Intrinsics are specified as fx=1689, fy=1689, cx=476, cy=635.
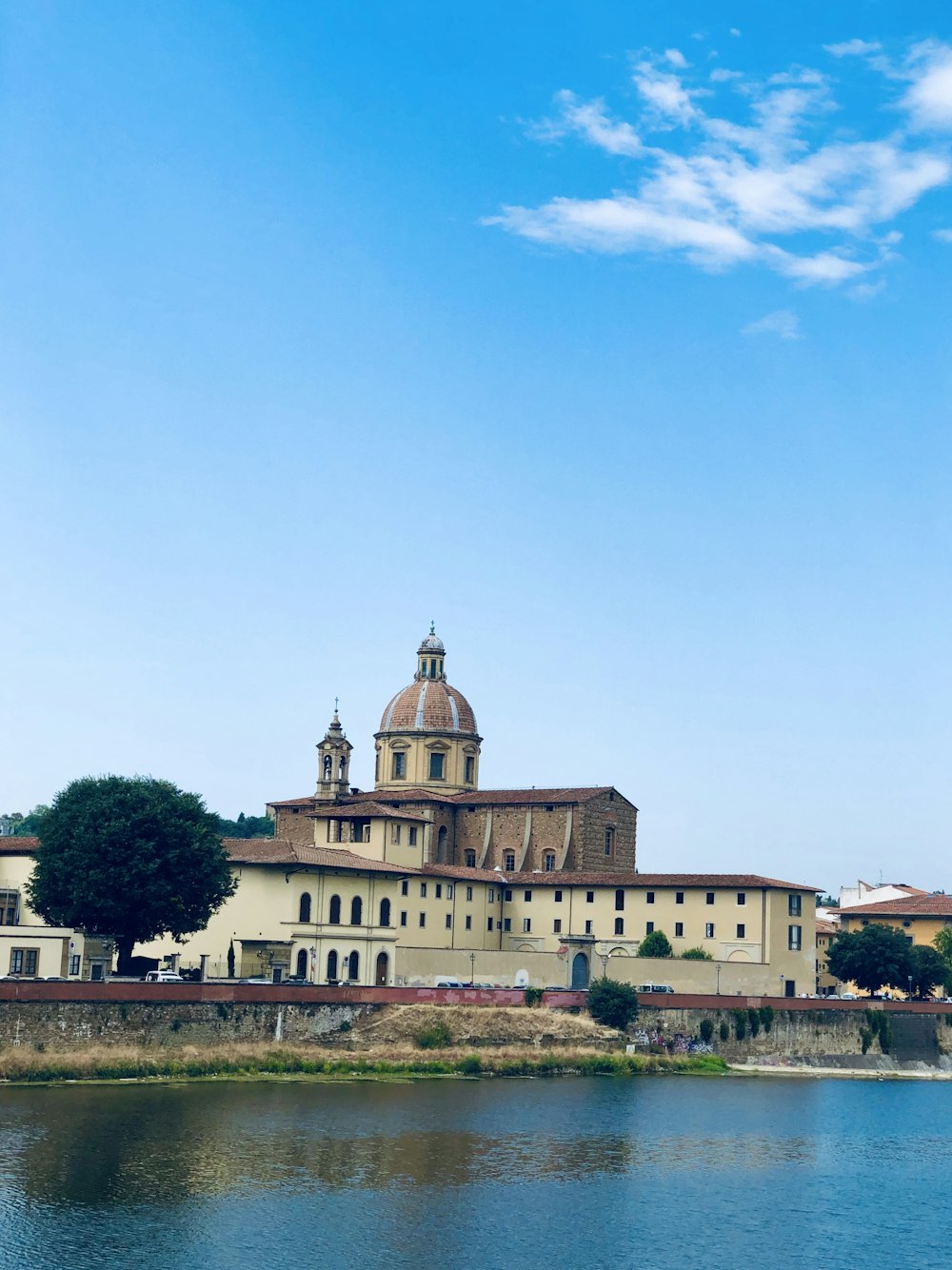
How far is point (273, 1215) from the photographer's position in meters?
41.4

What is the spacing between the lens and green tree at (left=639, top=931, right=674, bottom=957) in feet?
307

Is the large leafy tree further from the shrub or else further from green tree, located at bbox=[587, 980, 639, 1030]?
green tree, located at bbox=[587, 980, 639, 1030]

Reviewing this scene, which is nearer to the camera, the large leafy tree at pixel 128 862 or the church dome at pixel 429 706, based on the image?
the large leafy tree at pixel 128 862

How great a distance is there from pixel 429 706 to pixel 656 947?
25531 mm

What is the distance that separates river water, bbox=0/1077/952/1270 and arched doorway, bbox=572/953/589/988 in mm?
23570

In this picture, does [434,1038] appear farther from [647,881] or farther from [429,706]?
[429,706]

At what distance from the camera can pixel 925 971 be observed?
100375 mm

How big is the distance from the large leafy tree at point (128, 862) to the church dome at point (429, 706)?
36.8 m

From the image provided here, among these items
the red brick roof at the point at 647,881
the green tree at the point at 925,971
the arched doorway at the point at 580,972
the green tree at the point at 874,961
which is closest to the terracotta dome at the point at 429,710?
the red brick roof at the point at 647,881

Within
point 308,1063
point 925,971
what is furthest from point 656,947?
point 308,1063

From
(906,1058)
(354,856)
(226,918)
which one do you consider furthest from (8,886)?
(906,1058)

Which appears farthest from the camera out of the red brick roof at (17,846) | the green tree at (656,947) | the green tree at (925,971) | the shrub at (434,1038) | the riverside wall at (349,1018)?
the green tree at (925,971)

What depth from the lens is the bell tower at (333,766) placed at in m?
107

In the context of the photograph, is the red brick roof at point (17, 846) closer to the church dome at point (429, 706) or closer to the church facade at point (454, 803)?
the church facade at point (454, 803)
